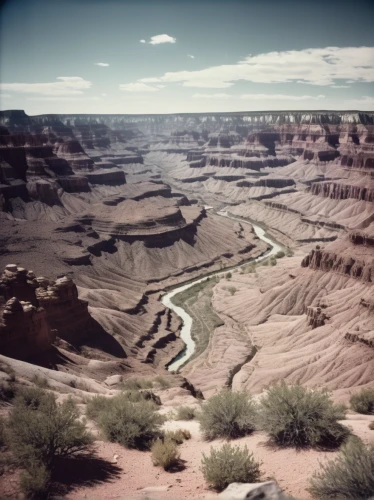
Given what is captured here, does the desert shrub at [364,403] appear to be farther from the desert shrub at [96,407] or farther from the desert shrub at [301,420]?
the desert shrub at [96,407]

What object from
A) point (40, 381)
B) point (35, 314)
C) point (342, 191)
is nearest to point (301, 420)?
point (40, 381)

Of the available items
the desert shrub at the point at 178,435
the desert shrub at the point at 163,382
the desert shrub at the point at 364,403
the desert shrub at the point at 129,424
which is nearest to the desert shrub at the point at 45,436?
the desert shrub at the point at 129,424

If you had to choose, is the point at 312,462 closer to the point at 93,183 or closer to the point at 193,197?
the point at 93,183

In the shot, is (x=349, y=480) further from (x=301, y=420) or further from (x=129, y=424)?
(x=129, y=424)

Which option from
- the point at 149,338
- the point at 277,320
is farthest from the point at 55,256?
the point at 277,320

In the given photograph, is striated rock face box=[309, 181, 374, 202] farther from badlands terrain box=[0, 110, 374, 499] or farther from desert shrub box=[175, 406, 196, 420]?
desert shrub box=[175, 406, 196, 420]
